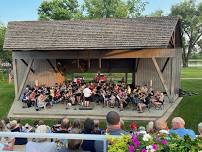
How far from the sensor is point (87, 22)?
952 inches

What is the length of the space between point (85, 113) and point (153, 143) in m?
15.7

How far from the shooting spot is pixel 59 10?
56.6 metres

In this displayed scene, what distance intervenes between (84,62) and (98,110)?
5.13m

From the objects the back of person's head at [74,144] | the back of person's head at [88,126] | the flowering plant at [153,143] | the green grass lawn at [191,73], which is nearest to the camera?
the flowering plant at [153,143]

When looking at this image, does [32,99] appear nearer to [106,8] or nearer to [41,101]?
[41,101]

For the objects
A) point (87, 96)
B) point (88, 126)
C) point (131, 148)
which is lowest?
point (87, 96)

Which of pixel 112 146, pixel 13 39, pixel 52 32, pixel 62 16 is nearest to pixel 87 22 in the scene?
pixel 52 32

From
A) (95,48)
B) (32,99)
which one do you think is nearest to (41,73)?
(32,99)

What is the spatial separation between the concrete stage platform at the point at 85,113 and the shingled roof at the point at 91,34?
9.55 ft

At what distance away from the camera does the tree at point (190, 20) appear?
64875mm

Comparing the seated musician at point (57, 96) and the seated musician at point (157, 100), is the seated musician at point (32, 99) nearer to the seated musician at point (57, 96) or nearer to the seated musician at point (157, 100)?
the seated musician at point (57, 96)

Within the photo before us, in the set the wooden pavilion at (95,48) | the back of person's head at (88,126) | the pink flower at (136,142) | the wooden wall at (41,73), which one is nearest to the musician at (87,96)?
the wooden pavilion at (95,48)

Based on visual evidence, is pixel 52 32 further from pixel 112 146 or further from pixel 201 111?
pixel 112 146

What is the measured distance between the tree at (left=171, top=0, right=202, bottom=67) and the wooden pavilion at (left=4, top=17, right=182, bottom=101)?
3936cm
